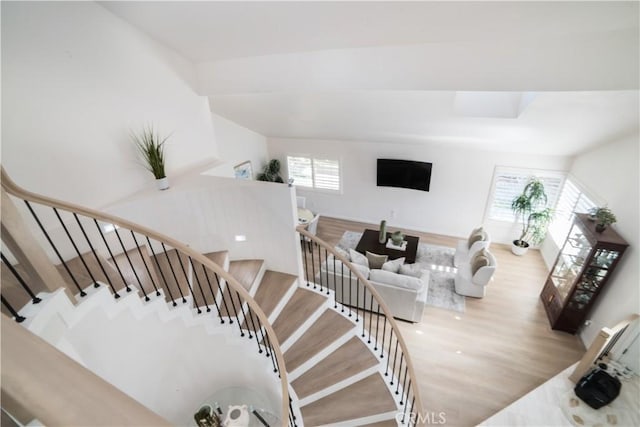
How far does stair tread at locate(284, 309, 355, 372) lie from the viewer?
3.40 m

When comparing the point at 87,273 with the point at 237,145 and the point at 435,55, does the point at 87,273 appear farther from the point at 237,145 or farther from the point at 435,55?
the point at 237,145

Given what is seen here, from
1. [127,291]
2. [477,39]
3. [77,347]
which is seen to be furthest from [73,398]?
[477,39]

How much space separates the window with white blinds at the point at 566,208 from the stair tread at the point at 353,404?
4902 mm

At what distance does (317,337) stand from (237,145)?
5005 mm

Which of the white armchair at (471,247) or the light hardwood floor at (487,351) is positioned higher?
the white armchair at (471,247)

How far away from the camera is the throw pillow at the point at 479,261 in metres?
4.94

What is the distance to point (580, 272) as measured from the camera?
4.05m

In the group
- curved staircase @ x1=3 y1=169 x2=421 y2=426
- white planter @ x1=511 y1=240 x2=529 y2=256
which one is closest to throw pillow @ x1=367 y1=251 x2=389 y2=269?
curved staircase @ x1=3 y1=169 x2=421 y2=426

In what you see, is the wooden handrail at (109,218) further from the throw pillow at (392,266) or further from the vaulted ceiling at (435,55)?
the throw pillow at (392,266)

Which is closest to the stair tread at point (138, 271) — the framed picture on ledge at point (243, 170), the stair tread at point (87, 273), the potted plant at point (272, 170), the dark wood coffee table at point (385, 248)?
the stair tread at point (87, 273)

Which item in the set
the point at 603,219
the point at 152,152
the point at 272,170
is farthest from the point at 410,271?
the point at 272,170

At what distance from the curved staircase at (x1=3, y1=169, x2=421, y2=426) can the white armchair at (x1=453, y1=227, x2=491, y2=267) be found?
3.32 meters

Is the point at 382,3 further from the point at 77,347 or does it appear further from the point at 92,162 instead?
the point at 77,347

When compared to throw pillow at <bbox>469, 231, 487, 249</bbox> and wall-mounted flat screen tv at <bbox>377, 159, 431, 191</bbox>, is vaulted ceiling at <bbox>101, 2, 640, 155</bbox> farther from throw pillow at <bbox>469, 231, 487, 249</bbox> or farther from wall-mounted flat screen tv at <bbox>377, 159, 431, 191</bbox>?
throw pillow at <bbox>469, 231, 487, 249</bbox>
